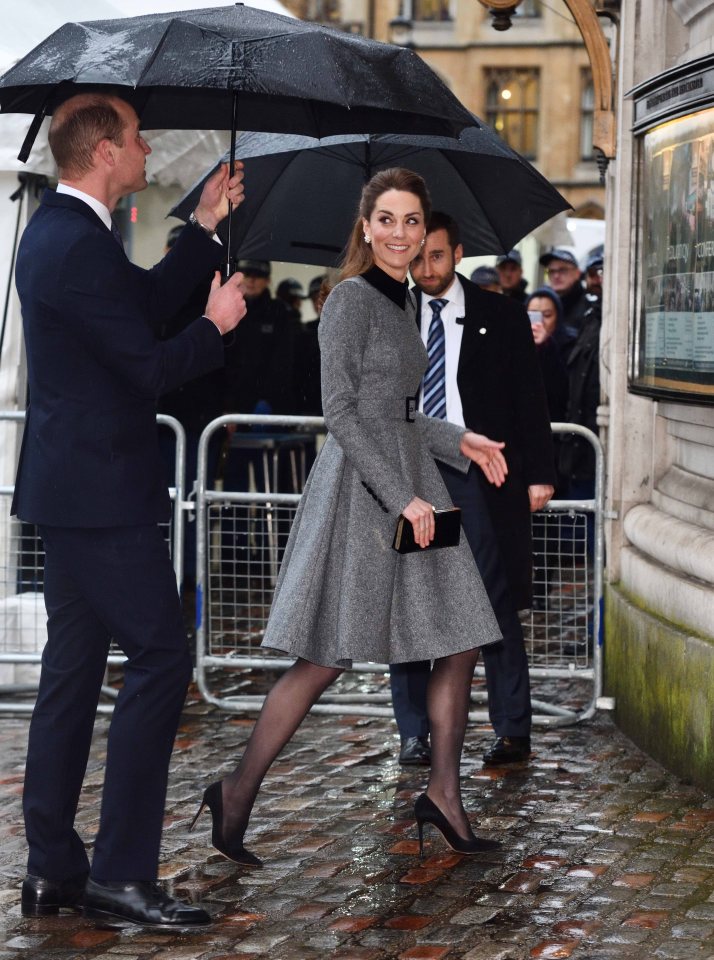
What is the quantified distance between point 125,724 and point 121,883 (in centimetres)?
42

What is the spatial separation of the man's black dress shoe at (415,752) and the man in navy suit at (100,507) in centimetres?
205

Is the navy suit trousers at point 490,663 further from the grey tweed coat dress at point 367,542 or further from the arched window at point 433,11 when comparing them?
the arched window at point 433,11

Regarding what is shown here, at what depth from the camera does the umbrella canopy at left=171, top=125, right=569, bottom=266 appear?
6.80m

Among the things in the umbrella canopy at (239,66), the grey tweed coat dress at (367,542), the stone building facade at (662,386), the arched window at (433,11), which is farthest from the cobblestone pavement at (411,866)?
the arched window at (433,11)

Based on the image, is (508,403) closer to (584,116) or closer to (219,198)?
(219,198)

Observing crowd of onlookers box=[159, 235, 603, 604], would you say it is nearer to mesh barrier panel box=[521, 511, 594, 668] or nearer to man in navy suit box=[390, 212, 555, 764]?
mesh barrier panel box=[521, 511, 594, 668]

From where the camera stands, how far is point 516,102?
4844cm

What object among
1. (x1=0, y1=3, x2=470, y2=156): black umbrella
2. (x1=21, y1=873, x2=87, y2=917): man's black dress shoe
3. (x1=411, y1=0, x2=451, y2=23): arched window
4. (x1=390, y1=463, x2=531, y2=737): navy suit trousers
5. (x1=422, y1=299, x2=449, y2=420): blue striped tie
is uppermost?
(x1=411, y1=0, x2=451, y2=23): arched window

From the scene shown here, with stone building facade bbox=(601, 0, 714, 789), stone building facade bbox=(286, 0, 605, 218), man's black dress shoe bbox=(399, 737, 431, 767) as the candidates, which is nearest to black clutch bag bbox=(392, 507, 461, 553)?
stone building facade bbox=(601, 0, 714, 789)

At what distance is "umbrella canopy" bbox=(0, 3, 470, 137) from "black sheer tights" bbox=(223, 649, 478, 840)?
1.65m

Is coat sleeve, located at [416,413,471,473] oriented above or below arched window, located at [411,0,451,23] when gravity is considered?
below

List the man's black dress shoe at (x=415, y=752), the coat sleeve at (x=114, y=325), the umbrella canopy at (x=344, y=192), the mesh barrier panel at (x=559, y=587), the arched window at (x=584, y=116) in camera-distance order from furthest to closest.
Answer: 1. the arched window at (x=584, y=116)
2. the mesh barrier panel at (x=559, y=587)
3. the umbrella canopy at (x=344, y=192)
4. the man's black dress shoe at (x=415, y=752)
5. the coat sleeve at (x=114, y=325)

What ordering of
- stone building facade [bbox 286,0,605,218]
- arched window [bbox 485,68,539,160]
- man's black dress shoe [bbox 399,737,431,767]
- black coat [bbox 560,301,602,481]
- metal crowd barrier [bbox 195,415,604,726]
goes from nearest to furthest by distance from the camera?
man's black dress shoe [bbox 399,737,431,767] → metal crowd barrier [bbox 195,415,604,726] → black coat [bbox 560,301,602,481] → stone building facade [bbox 286,0,605,218] → arched window [bbox 485,68,539,160]

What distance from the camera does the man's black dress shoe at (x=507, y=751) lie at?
6.60 metres
